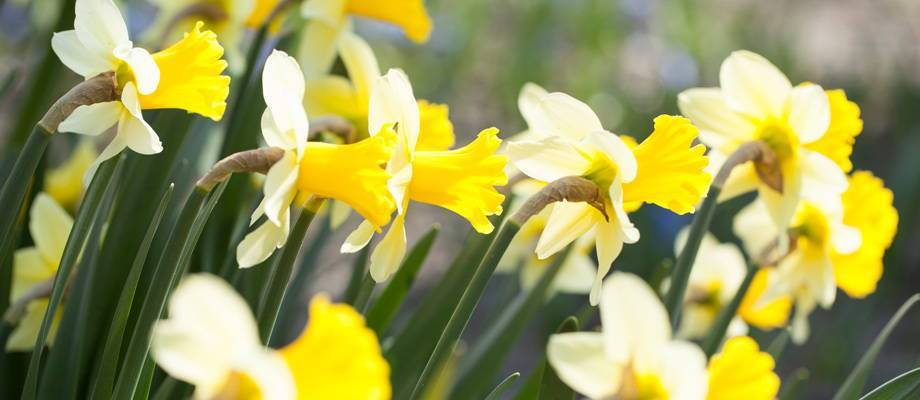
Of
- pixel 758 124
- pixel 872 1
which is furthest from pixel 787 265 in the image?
pixel 872 1

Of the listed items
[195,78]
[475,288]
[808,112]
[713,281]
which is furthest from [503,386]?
[713,281]

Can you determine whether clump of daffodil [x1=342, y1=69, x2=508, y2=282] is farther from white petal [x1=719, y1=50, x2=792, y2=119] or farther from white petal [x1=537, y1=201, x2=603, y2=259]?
white petal [x1=719, y1=50, x2=792, y2=119]

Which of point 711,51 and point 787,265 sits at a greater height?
point 787,265

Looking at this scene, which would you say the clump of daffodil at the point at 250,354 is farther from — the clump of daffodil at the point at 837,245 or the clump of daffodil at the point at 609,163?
the clump of daffodil at the point at 837,245

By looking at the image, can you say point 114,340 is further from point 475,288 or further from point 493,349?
point 493,349

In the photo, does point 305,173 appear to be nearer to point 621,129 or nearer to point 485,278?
point 485,278

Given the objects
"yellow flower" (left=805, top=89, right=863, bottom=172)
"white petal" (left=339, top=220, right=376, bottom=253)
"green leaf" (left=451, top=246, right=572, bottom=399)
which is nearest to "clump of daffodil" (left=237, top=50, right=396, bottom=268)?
"white petal" (left=339, top=220, right=376, bottom=253)
